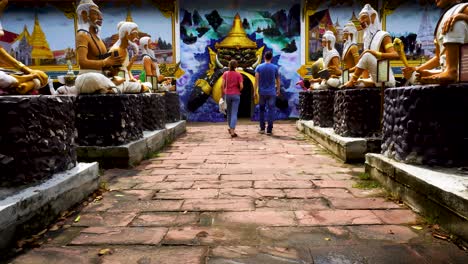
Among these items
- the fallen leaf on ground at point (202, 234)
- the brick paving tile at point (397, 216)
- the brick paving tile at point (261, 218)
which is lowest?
the fallen leaf on ground at point (202, 234)

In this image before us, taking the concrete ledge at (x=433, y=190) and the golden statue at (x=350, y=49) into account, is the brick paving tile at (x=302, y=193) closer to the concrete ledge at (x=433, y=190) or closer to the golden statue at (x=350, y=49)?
the concrete ledge at (x=433, y=190)

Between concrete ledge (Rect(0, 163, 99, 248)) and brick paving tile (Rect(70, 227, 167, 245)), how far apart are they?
12.1 inches

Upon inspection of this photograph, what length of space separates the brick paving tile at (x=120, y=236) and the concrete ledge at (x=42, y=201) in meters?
0.31

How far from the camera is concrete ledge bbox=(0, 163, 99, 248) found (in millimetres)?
2145

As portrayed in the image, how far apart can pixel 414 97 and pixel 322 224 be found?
4.46 feet

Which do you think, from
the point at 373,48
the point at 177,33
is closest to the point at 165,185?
the point at 373,48

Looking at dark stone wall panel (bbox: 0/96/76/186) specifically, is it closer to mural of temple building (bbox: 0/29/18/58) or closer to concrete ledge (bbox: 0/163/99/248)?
concrete ledge (bbox: 0/163/99/248)

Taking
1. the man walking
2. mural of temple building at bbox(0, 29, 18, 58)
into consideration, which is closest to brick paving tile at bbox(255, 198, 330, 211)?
the man walking

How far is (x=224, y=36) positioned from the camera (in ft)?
43.7

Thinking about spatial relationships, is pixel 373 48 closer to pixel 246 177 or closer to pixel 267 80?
pixel 246 177

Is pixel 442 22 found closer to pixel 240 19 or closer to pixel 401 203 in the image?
pixel 401 203

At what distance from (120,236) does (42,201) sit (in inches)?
23.8

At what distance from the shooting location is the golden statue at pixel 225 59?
13102 mm

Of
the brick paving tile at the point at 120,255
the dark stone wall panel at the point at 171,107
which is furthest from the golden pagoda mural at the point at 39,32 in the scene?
the brick paving tile at the point at 120,255
